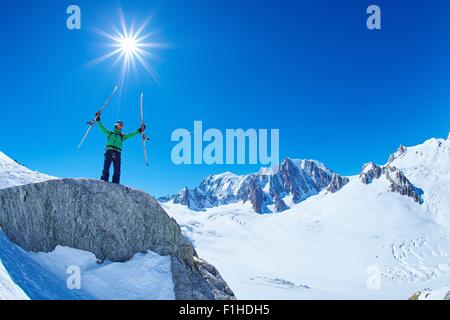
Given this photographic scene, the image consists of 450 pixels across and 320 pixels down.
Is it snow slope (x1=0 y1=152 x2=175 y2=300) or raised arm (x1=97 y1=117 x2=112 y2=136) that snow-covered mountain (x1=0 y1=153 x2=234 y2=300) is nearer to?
snow slope (x1=0 y1=152 x2=175 y2=300)

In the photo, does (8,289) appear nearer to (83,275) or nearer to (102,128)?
(83,275)

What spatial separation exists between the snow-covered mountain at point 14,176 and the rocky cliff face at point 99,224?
3955 millimetres

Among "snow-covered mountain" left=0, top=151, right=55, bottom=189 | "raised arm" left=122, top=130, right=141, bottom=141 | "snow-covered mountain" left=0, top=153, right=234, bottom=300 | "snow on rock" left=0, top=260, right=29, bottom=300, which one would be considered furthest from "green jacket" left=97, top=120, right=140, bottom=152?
"snow on rock" left=0, top=260, right=29, bottom=300

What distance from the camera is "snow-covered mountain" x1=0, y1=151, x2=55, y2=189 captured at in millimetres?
18734

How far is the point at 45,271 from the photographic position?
13.2 meters

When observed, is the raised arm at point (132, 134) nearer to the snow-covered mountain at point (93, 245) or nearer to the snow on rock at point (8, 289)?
the snow-covered mountain at point (93, 245)

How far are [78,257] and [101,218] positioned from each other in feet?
6.58

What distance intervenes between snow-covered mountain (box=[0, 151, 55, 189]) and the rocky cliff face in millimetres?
3955

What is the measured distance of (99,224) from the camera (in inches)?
637

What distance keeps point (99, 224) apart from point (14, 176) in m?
7.84

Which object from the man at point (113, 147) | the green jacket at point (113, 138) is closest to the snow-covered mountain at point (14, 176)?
the man at point (113, 147)

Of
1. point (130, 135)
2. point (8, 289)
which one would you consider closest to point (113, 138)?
point (130, 135)
